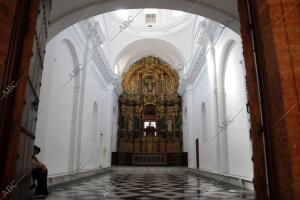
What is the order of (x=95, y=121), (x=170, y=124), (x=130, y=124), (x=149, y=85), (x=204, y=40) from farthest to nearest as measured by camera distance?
1. (x=149, y=85)
2. (x=130, y=124)
3. (x=170, y=124)
4. (x=95, y=121)
5. (x=204, y=40)

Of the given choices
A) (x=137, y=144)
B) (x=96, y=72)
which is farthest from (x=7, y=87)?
(x=137, y=144)

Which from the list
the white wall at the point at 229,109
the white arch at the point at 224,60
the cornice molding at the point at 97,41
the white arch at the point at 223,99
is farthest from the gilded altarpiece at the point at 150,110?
the white arch at the point at 224,60

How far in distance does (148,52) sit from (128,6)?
15.3 meters

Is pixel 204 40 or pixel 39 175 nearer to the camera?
pixel 39 175

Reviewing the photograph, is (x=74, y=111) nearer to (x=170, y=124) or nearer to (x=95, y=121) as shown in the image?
(x=95, y=121)

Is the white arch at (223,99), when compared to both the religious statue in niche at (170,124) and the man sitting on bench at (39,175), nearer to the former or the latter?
the man sitting on bench at (39,175)

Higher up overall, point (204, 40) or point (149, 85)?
point (149, 85)

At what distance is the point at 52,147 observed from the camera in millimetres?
7488

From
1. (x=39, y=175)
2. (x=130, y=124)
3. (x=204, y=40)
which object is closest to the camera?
(x=39, y=175)

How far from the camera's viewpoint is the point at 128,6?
18.4 ft

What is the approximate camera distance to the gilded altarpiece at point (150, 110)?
2158 centimetres

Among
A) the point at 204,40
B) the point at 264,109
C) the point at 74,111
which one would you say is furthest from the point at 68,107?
the point at 264,109

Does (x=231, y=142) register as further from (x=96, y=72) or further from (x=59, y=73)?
(x=96, y=72)

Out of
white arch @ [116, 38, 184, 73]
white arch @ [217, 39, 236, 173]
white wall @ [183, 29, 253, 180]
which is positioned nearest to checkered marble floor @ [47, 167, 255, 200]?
white wall @ [183, 29, 253, 180]
